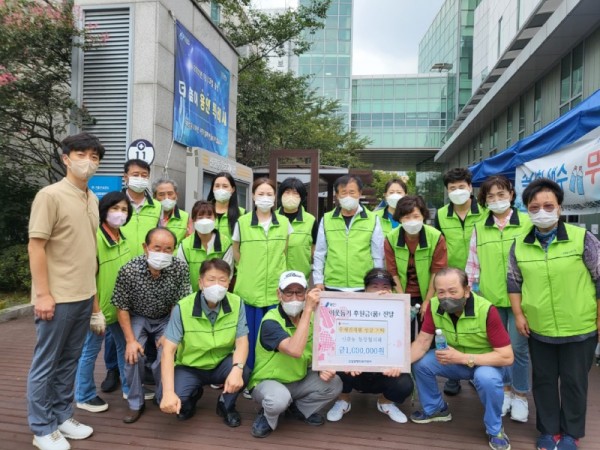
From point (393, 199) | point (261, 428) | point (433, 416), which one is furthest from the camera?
point (393, 199)

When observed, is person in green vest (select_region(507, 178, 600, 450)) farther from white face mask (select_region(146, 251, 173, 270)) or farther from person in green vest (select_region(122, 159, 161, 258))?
person in green vest (select_region(122, 159, 161, 258))

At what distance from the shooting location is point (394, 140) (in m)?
42.0

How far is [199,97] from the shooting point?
955 cm

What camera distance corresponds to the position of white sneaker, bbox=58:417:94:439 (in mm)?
3246

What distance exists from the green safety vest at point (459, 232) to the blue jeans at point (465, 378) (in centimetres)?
98

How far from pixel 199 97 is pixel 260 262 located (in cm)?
651

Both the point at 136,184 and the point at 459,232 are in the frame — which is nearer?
the point at 459,232

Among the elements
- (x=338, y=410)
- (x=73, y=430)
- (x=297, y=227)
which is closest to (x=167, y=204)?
(x=297, y=227)

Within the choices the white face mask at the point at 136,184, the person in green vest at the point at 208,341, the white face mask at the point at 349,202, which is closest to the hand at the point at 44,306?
the person in green vest at the point at 208,341

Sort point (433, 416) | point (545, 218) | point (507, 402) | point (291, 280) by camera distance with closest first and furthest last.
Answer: point (545, 218) < point (291, 280) < point (433, 416) < point (507, 402)

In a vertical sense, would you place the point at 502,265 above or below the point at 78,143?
below

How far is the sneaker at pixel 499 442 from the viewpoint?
3.23 m

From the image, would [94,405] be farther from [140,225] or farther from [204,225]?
[204,225]

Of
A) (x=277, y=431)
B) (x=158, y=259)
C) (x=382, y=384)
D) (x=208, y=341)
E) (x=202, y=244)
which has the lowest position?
(x=277, y=431)
